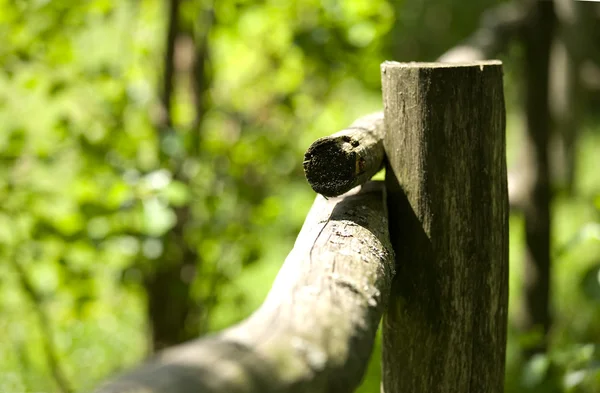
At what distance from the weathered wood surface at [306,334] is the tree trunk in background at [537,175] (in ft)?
7.70

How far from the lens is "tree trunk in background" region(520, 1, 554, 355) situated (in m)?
3.48

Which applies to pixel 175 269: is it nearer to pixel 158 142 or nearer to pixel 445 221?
pixel 158 142

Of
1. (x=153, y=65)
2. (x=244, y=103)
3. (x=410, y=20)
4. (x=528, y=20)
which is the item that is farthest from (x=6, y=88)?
(x=410, y=20)

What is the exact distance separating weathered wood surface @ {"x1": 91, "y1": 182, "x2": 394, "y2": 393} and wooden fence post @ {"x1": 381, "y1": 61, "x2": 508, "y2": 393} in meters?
0.22

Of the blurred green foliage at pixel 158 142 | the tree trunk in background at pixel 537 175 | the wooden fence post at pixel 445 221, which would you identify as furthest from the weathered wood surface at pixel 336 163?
the tree trunk in background at pixel 537 175

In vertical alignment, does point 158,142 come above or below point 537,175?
above

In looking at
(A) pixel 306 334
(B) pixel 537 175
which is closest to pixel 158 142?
(B) pixel 537 175

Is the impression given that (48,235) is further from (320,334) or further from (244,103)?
(320,334)

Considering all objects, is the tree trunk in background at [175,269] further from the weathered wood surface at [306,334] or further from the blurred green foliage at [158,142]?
the weathered wood surface at [306,334]

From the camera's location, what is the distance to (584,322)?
4645mm

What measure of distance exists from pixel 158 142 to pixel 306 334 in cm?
212

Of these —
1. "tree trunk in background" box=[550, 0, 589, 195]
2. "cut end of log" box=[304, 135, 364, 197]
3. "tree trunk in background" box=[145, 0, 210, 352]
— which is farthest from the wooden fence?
"tree trunk in background" box=[550, 0, 589, 195]

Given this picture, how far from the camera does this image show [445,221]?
1626mm

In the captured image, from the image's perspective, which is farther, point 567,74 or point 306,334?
point 567,74
